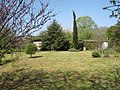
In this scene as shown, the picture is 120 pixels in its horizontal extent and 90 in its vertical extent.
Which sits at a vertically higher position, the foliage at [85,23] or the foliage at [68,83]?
the foliage at [85,23]

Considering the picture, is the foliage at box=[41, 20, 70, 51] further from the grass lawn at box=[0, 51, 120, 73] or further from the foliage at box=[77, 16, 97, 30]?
the foliage at box=[77, 16, 97, 30]

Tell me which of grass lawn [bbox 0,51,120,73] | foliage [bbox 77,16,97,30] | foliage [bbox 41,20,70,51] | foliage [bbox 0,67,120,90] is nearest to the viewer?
foliage [bbox 0,67,120,90]

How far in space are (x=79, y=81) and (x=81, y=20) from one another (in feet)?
175

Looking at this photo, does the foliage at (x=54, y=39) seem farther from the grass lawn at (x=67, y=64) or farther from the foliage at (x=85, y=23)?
the foliage at (x=85, y=23)

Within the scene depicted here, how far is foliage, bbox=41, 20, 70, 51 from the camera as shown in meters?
33.1

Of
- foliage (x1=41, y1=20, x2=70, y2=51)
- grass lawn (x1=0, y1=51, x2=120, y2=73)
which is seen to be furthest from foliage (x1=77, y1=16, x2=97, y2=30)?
grass lawn (x1=0, y1=51, x2=120, y2=73)

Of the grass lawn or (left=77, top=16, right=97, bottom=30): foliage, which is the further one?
(left=77, top=16, right=97, bottom=30): foliage

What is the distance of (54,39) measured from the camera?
3356cm

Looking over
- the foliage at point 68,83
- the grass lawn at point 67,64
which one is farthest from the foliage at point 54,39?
the foliage at point 68,83

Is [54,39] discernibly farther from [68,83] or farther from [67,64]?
[68,83]

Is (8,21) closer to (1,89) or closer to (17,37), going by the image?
(17,37)

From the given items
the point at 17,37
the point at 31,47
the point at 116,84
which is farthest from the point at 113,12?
the point at 31,47

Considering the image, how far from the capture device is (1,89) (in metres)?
6.91

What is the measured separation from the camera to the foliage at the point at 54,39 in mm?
33053
